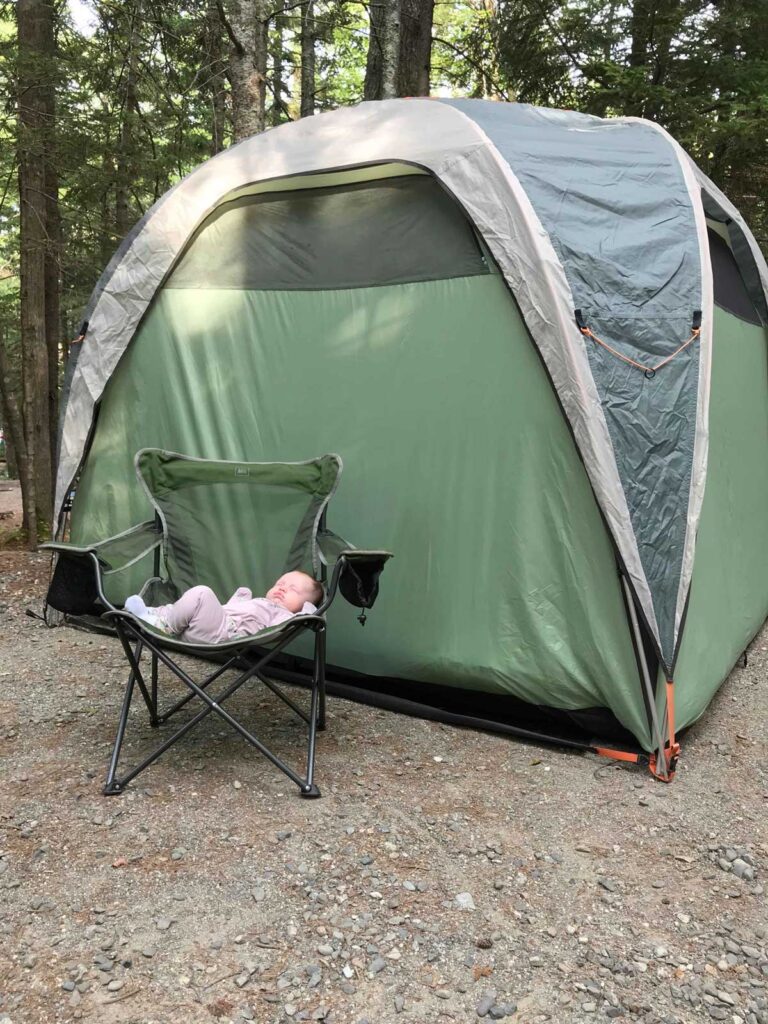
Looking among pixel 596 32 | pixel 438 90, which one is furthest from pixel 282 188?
pixel 438 90

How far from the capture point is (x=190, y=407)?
3676 mm

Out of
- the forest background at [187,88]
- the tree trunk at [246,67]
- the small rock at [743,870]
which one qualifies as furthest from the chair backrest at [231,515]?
the forest background at [187,88]

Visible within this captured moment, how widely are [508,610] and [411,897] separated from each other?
1142mm

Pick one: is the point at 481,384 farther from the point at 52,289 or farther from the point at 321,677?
the point at 52,289

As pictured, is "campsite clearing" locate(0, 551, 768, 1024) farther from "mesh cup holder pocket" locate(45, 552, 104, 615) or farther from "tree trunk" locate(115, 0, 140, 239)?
"tree trunk" locate(115, 0, 140, 239)

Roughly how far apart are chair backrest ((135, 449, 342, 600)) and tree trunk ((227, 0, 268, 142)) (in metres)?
2.32

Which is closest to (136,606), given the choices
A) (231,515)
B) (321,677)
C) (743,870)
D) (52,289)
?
(321,677)

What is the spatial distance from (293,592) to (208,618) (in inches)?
14.1

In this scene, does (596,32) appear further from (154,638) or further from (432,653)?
(154,638)

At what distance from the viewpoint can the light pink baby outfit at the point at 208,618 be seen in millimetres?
2748

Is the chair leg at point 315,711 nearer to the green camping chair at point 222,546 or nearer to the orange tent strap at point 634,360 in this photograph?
the green camping chair at point 222,546

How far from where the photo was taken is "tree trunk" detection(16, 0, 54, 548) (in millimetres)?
5281

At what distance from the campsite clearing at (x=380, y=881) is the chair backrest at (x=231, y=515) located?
0.61 metres

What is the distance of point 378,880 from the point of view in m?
2.20
